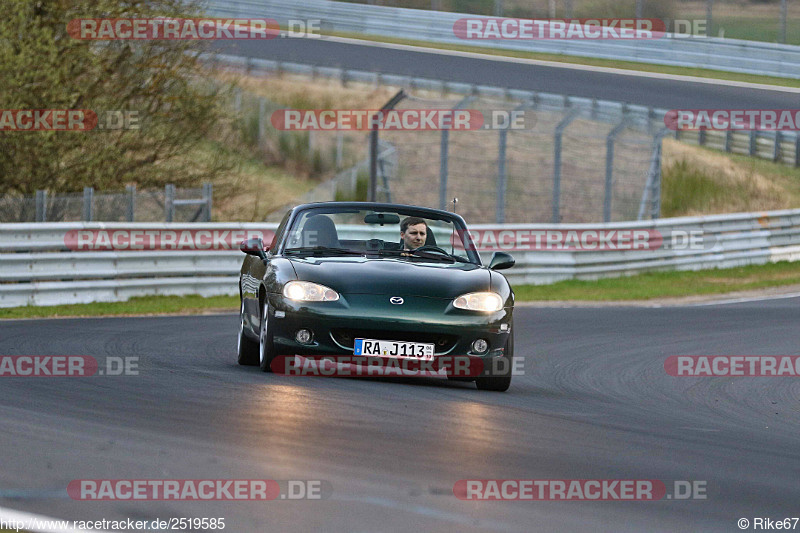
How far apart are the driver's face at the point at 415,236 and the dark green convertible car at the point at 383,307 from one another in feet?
0.85

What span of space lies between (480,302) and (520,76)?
26962 millimetres

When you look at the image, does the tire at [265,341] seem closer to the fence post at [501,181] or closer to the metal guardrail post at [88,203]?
the metal guardrail post at [88,203]

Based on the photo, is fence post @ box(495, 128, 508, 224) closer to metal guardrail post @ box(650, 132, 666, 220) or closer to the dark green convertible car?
metal guardrail post @ box(650, 132, 666, 220)

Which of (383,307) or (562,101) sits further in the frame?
(562,101)

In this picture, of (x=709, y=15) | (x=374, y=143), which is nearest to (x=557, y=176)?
(x=374, y=143)

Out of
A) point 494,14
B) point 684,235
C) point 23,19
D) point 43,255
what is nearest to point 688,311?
point 684,235

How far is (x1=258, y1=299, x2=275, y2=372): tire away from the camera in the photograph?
9727mm

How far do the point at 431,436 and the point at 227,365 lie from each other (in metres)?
4.00

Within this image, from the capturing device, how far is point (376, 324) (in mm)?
9344

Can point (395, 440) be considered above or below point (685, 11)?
below

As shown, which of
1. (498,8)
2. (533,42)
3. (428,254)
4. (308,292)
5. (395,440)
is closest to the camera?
(395,440)

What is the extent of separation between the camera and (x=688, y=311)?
62.1ft

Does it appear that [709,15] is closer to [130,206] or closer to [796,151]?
[796,151]

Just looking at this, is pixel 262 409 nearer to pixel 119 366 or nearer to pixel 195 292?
pixel 119 366
